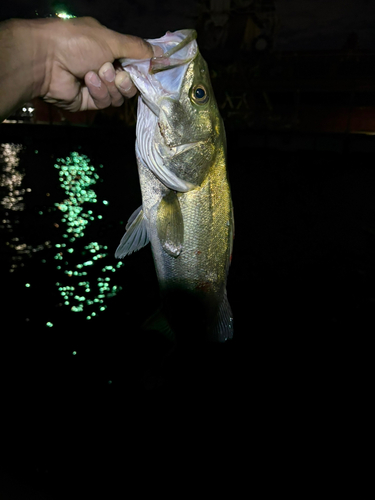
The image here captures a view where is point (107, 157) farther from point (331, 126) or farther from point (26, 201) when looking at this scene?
point (331, 126)

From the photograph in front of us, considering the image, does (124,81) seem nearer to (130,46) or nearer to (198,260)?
(130,46)

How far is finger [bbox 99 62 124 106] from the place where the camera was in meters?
2.06

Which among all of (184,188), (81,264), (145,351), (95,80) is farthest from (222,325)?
(81,264)

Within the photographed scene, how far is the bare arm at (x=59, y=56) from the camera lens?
5.99 feet

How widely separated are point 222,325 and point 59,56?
7.00 feet

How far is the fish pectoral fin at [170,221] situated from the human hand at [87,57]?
2.73 feet

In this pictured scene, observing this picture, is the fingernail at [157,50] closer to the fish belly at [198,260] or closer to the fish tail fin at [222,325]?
the fish belly at [198,260]

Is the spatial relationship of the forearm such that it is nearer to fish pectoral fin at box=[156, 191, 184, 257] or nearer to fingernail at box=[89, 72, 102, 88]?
fingernail at box=[89, 72, 102, 88]

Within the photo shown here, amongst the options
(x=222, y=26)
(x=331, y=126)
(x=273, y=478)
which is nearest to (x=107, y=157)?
(x=331, y=126)

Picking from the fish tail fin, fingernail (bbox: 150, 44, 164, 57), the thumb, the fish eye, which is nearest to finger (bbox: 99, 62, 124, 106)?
the thumb

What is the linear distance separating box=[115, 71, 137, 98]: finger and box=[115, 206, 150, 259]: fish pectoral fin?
81 cm

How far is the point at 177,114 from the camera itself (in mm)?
1951

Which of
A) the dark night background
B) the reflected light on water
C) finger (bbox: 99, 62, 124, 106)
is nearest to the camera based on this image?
finger (bbox: 99, 62, 124, 106)

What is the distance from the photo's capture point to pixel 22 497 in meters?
1.42
